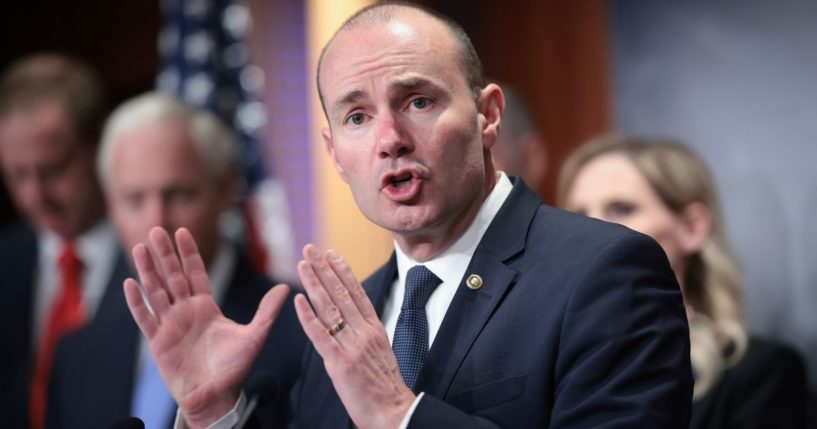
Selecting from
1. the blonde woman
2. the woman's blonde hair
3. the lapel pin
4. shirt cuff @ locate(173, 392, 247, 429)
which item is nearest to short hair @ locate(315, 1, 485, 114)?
the lapel pin

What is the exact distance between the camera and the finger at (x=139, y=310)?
82.0 inches

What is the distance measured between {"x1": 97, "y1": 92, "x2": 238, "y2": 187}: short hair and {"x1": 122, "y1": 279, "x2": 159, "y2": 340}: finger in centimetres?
156

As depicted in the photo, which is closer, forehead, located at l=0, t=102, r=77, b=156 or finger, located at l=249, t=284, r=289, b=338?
finger, located at l=249, t=284, r=289, b=338

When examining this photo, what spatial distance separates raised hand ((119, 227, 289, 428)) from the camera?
2062 millimetres

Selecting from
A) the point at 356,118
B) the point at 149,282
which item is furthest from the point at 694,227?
the point at 149,282

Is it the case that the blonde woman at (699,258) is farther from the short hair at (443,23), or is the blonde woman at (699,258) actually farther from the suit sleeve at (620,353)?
the suit sleeve at (620,353)

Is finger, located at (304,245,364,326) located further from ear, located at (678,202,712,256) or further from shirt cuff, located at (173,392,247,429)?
ear, located at (678,202,712,256)

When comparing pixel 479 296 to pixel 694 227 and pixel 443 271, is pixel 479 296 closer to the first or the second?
pixel 443 271

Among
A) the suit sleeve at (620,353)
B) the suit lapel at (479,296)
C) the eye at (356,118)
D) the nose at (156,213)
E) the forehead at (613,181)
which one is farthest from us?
the nose at (156,213)

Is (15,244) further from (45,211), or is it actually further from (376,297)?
(376,297)

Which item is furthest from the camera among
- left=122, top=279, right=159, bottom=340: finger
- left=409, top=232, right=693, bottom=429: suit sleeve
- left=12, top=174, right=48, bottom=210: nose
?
left=12, top=174, right=48, bottom=210: nose

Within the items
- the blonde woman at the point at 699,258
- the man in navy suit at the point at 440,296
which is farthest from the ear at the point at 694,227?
the man in navy suit at the point at 440,296

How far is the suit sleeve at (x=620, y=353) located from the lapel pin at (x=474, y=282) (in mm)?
186

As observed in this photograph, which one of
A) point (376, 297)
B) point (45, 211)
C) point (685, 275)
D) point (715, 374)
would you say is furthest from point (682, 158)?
point (45, 211)
